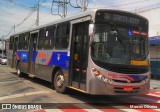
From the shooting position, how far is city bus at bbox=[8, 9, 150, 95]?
9.98m

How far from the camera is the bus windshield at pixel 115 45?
33.0 ft

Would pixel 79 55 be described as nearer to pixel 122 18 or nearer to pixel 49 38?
pixel 122 18

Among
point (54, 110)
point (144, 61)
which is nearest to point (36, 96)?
point (54, 110)

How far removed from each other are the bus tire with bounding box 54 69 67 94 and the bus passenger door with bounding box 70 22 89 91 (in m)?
1.00

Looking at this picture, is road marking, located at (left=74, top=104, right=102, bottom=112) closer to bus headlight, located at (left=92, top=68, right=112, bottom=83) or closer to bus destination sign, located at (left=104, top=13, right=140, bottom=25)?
bus headlight, located at (left=92, top=68, right=112, bottom=83)

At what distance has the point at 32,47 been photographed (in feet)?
57.7

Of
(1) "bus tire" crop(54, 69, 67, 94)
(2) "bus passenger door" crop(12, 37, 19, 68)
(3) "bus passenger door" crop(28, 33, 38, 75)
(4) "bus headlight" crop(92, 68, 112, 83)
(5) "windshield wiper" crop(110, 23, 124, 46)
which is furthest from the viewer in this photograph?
(2) "bus passenger door" crop(12, 37, 19, 68)

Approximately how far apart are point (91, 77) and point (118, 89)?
100cm

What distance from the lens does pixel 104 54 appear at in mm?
10016

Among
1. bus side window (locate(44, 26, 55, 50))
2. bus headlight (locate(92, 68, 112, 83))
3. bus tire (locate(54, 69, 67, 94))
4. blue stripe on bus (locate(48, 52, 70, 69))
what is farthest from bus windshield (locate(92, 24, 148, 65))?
bus side window (locate(44, 26, 55, 50))

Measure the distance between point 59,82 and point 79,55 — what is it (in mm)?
2257

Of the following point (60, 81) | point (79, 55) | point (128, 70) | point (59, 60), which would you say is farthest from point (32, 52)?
point (128, 70)

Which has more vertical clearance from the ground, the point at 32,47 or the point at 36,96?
the point at 32,47

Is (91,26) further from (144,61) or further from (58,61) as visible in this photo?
(58,61)
